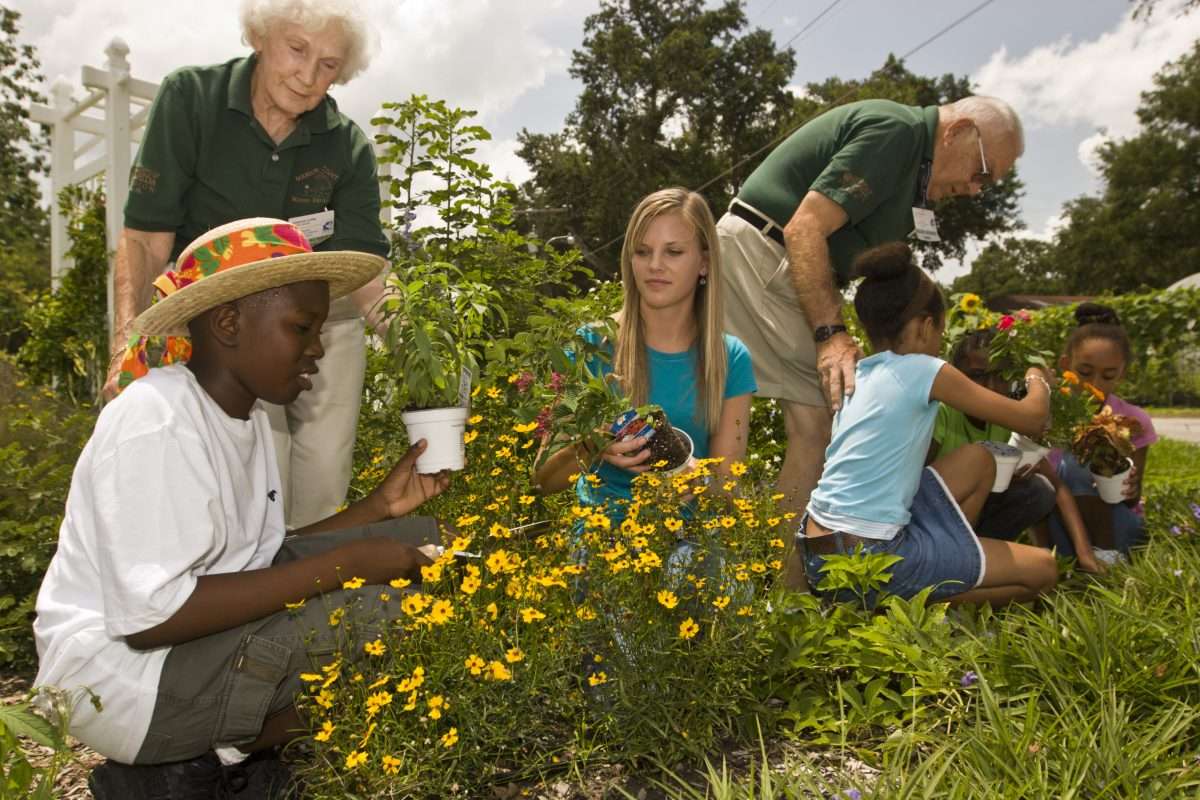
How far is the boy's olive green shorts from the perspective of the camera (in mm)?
1728

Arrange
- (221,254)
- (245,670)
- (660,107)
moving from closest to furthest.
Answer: (245,670) → (221,254) → (660,107)

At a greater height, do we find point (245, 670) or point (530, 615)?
point (530, 615)

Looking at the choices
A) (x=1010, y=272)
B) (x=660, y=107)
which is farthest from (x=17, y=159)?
(x=1010, y=272)

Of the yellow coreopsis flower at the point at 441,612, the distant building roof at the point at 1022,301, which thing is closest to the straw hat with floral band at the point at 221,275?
the yellow coreopsis flower at the point at 441,612

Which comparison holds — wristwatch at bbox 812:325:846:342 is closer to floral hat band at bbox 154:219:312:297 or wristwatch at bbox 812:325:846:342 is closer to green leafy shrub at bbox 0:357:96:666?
floral hat band at bbox 154:219:312:297

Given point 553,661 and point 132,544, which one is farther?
point 553,661

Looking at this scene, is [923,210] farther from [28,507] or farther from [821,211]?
[28,507]

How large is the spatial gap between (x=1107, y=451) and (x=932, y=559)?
150cm

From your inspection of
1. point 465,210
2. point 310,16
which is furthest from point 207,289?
point 465,210

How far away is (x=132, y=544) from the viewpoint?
1.61m

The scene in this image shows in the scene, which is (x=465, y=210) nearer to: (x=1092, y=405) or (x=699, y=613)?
(x=699, y=613)

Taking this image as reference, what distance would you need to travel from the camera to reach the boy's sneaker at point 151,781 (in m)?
1.76

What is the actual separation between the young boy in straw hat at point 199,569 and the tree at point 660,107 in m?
25.0

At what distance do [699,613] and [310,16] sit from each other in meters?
2.02
